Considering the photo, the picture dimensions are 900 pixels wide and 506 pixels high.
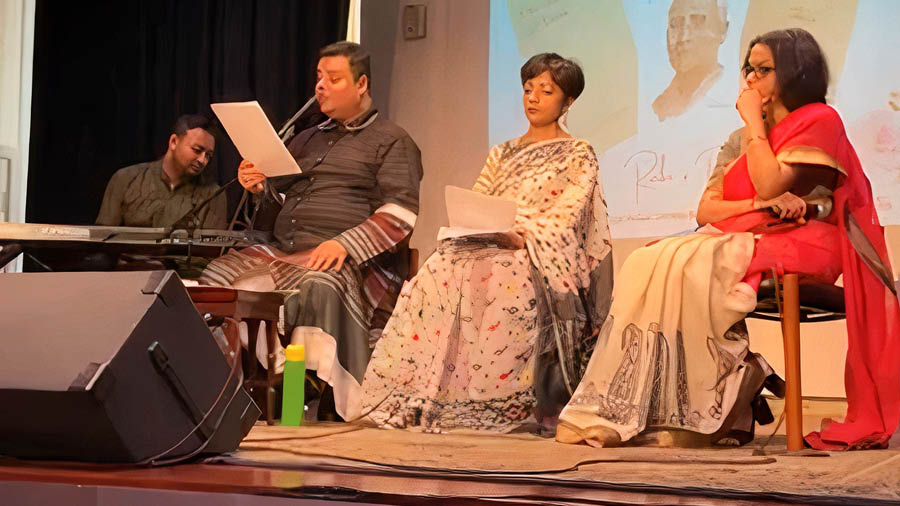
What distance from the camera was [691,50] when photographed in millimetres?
3574

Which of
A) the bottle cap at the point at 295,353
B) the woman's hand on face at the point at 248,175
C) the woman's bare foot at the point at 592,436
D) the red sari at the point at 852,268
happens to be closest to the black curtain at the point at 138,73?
the woman's hand on face at the point at 248,175

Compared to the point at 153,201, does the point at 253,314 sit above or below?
below

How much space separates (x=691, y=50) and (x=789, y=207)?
1.21 meters

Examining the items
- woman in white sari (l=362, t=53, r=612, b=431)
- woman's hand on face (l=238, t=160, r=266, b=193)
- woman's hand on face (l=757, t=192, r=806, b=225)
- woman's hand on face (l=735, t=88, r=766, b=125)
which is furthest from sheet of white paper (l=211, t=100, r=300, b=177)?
woman's hand on face (l=757, t=192, r=806, b=225)

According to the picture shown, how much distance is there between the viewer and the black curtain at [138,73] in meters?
4.07

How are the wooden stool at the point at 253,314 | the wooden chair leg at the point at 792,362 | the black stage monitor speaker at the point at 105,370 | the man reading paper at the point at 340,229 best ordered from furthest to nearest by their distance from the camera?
the man reading paper at the point at 340,229
the wooden stool at the point at 253,314
the wooden chair leg at the point at 792,362
the black stage monitor speaker at the point at 105,370

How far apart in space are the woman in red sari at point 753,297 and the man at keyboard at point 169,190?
1.71 meters

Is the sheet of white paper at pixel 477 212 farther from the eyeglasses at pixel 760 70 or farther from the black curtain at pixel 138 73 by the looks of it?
the black curtain at pixel 138 73

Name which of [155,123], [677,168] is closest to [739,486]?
[677,168]

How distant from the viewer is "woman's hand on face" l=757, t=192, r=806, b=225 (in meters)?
2.52

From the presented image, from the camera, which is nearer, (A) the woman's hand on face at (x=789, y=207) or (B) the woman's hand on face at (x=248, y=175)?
(A) the woman's hand on face at (x=789, y=207)

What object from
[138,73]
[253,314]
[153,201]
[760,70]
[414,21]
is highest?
[414,21]

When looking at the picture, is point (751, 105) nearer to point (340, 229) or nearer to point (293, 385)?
point (340, 229)

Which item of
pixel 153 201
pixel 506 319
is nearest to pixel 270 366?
pixel 506 319
